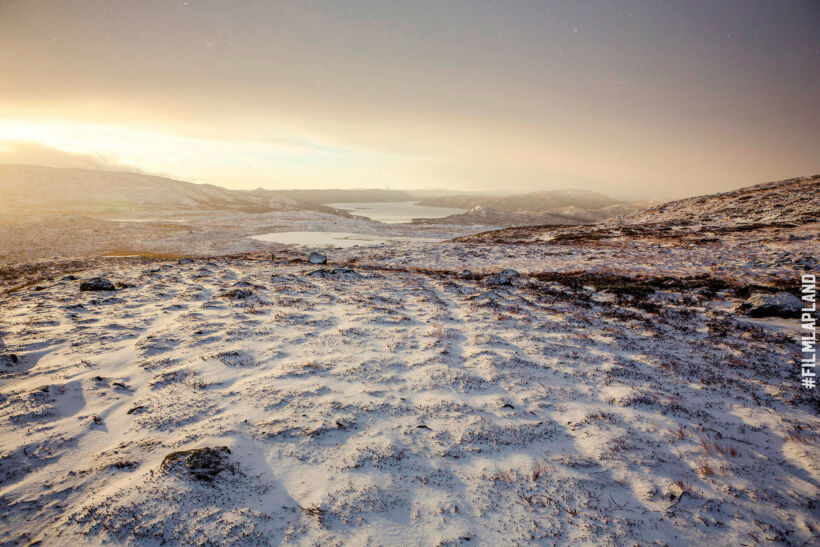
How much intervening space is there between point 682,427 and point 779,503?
171cm

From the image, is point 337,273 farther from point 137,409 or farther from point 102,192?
point 102,192

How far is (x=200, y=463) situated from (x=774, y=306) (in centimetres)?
1905

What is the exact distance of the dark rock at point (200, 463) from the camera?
474cm

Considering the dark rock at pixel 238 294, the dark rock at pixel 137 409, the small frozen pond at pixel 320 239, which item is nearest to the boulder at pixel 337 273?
the dark rock at pixel 238 294

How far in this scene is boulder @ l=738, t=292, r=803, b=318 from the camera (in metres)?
11.9

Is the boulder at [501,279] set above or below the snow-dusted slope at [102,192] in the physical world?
below

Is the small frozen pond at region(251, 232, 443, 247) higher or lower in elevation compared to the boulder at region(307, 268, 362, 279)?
lower

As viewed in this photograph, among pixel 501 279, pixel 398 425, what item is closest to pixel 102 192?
pixel 501 279

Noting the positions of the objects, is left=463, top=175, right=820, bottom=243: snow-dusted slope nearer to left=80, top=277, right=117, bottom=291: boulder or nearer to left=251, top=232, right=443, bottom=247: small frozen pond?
left=251, top=232, right=443, bottom=247: small frozen pond

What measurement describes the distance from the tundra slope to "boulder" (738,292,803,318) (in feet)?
2.21

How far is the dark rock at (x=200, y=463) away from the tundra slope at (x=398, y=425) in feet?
0.14

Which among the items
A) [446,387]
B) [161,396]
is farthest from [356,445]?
[161,396]

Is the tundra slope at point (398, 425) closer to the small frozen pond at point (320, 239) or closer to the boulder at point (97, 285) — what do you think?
the boulder at point (97, 285)

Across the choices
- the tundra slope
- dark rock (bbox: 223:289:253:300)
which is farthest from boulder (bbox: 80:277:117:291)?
dark rock (bbox: 223:289:253:300)
